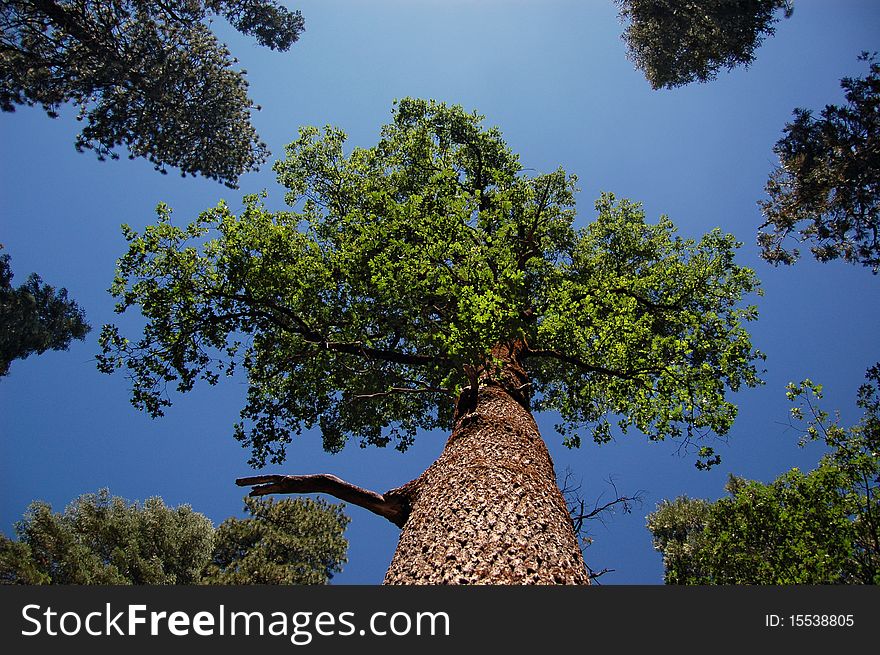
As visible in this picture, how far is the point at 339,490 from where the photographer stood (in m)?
6.41

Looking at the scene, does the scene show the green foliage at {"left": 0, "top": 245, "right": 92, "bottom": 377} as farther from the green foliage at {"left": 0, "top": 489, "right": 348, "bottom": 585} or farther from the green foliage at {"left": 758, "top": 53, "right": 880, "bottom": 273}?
the green foliage at {"left": 758, "top": 53, "right": 880, "bottom": 273}

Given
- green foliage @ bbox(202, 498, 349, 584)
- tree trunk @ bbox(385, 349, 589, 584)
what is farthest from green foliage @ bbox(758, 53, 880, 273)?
green foliage @ bbox(202, 498, 349, 584)

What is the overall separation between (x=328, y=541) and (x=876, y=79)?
22.9m

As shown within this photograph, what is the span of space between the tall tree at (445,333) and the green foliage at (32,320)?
8.26m

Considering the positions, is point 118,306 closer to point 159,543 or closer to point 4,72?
point 4,72

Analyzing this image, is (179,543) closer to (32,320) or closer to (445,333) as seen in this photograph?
(32,320)

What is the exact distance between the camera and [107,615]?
3826mm

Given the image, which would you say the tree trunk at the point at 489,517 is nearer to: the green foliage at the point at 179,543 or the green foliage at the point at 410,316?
the green foliage at the point at 410,316

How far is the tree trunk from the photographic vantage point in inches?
157

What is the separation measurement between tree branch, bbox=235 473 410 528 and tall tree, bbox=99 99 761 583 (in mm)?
32

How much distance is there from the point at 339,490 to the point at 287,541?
44.0 ft

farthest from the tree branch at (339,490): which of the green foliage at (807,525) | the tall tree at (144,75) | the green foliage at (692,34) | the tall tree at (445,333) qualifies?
the green foliage at (692,34)

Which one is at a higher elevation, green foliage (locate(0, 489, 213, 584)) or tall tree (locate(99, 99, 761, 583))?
tall tree (locate(99, 99, 761, 583))

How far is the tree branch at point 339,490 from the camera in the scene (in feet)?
20.4
